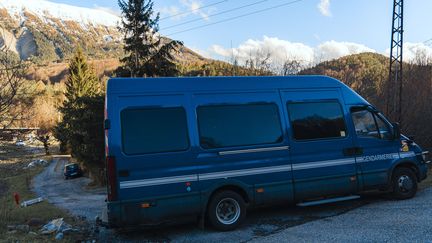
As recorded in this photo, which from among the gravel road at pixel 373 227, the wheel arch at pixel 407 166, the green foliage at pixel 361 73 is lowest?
the gravel road at pixel 373 227

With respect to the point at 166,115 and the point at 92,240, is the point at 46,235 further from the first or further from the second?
the point at 166,115

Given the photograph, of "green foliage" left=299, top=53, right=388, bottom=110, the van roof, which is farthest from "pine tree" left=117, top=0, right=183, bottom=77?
the van roof

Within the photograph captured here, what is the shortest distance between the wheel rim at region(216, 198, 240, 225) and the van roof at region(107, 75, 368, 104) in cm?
208

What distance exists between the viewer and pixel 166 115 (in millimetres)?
7066

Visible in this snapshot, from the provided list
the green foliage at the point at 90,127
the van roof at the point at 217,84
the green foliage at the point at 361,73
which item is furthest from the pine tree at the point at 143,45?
the van roof at the point at 217,84

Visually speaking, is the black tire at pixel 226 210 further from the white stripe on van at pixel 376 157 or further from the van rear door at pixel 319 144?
the white stripe on van at pixel 376 157

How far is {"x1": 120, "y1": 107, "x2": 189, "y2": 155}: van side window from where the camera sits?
6789 mm

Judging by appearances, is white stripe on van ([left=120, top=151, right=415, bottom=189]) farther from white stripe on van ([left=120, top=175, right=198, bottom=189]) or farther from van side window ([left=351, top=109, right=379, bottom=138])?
van side window ([left=351, top=109, right=379, bottom=138])

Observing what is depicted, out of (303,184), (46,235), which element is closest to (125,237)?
(46,235)

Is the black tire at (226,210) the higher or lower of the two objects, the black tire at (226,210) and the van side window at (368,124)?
the lower

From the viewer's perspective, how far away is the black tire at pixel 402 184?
8.83 meters

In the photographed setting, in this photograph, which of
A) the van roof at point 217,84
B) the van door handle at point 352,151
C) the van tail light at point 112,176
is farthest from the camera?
the van door handle at point 352,151

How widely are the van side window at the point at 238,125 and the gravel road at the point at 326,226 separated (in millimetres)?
1574

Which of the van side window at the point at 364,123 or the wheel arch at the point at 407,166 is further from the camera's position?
the wheel arch at the point at 407,166
